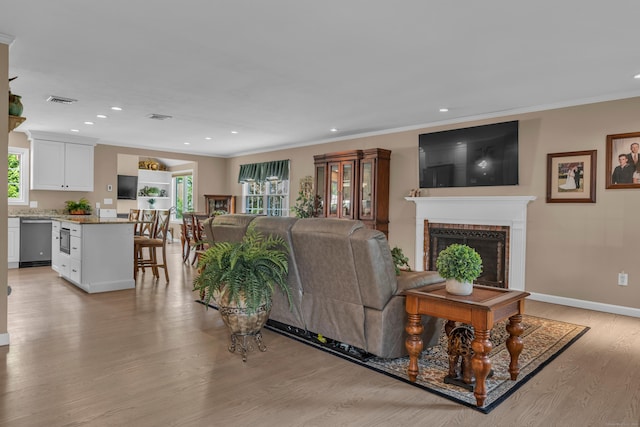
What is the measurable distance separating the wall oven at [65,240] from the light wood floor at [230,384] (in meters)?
1.93

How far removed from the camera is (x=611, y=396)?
2.46m

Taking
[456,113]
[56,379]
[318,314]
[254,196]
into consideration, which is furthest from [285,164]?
[56,379]

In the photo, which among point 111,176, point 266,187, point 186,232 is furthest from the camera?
point 266,187

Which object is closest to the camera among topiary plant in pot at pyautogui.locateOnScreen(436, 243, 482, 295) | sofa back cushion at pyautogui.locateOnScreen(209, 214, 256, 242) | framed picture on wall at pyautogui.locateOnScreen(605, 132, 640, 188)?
topiary plant in pot at pyautogui.locateOnScreen(436, 243, 482, 295)

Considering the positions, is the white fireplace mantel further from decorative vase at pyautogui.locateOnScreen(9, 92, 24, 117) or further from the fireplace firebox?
decorative vase at pyautogui.locateOnScreen(9, 92, 24, 117)

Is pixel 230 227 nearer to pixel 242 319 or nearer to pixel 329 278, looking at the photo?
pixel 242 319

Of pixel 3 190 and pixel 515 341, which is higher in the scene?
pixel 3 190

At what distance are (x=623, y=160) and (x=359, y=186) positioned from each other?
3518 mm

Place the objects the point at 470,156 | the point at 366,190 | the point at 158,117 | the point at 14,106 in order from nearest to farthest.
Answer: the point at 14,106 → the point at 470,156 → the point at 158,117 → the point at 366,190

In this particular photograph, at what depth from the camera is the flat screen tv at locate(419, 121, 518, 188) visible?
17.4 ft

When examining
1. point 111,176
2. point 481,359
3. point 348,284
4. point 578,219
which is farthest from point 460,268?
point 111,176

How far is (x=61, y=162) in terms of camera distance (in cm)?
769

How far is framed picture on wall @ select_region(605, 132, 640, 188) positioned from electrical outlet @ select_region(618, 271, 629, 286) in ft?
3.14

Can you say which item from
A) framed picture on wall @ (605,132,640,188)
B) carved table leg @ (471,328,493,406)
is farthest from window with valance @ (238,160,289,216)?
carved table leg @ (471,328,493,406)
